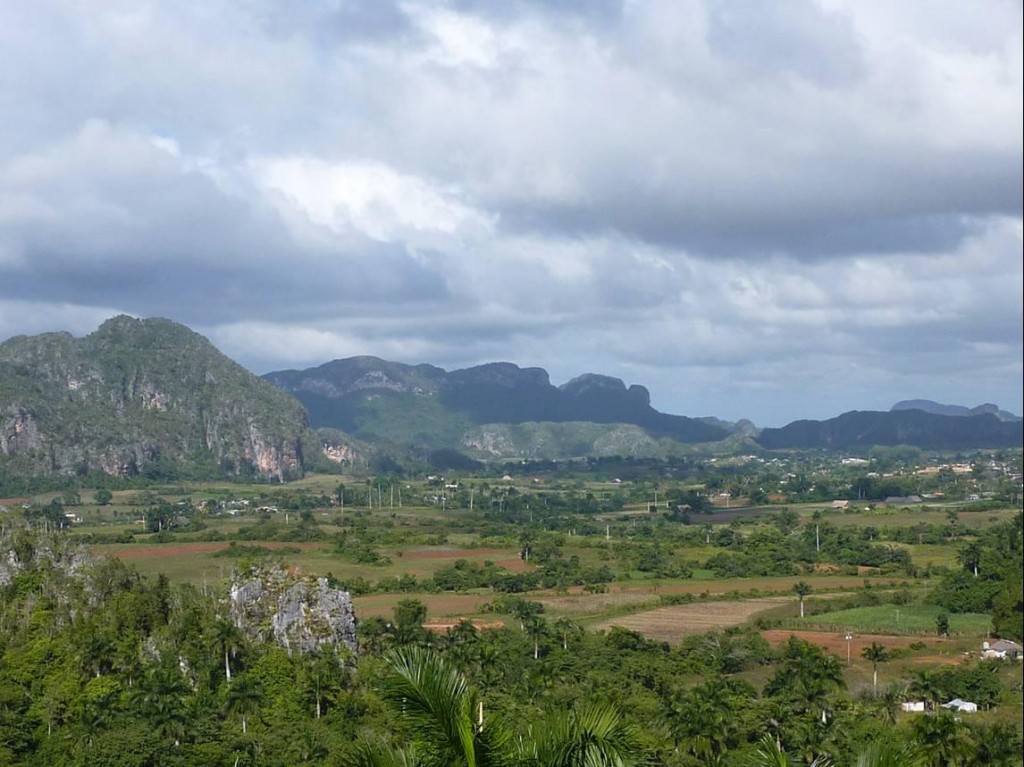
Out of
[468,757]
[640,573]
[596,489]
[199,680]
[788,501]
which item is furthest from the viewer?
[596,489]

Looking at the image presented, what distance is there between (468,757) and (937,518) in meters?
117

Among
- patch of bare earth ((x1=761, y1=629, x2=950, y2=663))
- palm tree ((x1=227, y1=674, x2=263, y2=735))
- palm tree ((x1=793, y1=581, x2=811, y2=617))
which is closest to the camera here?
palm tree ((x1=227, y1=674, x2=263, y2=735))

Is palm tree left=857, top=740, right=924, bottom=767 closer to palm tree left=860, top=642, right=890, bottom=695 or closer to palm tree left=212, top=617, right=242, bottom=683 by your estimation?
palm tree left=212, top=617, right=242, bottom=683

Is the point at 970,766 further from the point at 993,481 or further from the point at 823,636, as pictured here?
the point at 993,481

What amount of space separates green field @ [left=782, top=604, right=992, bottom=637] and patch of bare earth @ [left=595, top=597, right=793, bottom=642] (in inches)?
146

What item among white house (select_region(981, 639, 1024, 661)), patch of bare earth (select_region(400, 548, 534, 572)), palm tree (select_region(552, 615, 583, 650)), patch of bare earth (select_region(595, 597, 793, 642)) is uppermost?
palm tree (select_region(552, 615, 583, 650))

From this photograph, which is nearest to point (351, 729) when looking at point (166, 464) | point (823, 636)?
point (823, 636)

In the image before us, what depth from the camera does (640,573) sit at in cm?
8500

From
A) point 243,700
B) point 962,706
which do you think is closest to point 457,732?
point 243,700

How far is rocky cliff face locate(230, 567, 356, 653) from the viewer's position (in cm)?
4578

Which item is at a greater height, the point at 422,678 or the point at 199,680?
the point at 422,678

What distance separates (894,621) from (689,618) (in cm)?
1109

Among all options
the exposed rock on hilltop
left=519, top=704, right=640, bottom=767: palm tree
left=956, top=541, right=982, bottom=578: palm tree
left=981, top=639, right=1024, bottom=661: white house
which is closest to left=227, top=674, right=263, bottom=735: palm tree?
left=519, top=704, right=640, bottom=767: palm tree

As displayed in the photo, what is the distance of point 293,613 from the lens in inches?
1837
